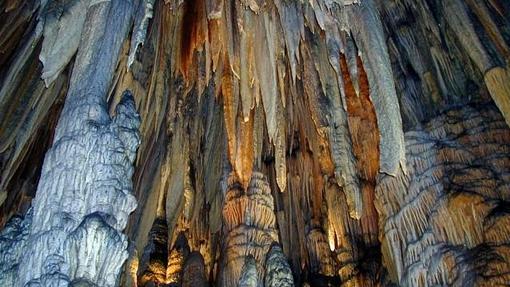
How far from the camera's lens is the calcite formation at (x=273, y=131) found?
15.1 feet

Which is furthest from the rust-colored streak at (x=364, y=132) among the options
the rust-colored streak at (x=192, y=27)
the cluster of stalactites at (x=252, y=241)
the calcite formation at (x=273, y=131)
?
the rust-colored streak at (x=192, y=27)

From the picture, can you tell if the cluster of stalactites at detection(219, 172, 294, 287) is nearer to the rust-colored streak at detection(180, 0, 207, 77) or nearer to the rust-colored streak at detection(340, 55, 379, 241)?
the rust-colored streak at detection(340, 55, 379, 241)

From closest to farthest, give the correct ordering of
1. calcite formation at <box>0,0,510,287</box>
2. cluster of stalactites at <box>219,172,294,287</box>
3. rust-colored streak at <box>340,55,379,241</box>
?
calcite formation at <box>0,0,510,287</box> < cluster of stalactites at <box>219,172,294,287</box> < rust-colored streak at <box>340,55,379,241</box>

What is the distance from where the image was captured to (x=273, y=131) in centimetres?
607

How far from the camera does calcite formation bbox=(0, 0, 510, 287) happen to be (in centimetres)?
462

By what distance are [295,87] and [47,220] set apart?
14.2 ft

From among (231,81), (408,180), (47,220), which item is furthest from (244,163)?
(47,220)

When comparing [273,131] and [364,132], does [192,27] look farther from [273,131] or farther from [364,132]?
[364,132]

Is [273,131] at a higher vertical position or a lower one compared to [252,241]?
higher

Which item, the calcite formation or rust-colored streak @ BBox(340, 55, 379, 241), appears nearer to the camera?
the calcite formation

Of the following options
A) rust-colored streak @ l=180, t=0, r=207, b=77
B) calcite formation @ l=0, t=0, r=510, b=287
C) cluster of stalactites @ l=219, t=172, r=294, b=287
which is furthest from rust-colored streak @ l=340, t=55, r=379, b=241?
rust-colored streak @ l=180, t=0, r=207, b=77

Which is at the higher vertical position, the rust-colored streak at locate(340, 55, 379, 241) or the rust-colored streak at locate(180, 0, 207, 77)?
the rust-colored streak at locate(180, 0, 207, 77)

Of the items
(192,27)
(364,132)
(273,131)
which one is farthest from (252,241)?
(192,27)

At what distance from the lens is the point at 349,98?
7.42 metres
